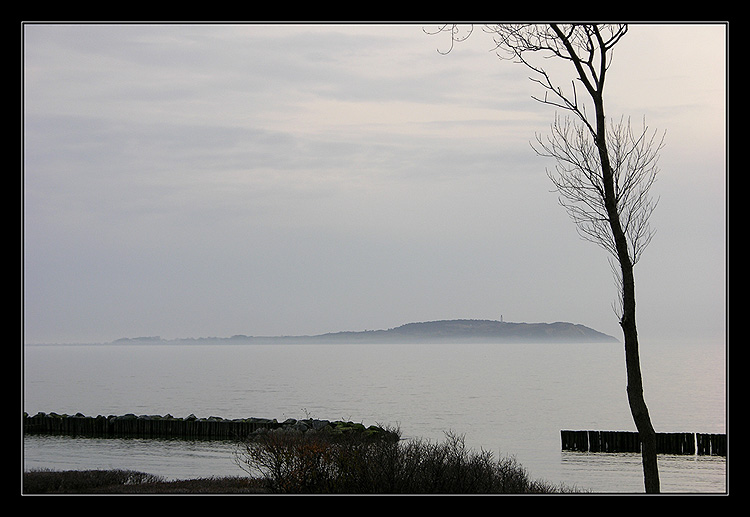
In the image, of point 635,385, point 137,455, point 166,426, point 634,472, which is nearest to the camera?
point 635,385

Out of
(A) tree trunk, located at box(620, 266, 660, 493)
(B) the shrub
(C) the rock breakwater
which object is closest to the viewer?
(A) tree trunk, located at box(620, 266, 660, 493)

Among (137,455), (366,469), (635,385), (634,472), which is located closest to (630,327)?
(635,385)

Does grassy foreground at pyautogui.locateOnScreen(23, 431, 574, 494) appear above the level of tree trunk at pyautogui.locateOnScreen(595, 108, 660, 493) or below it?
below

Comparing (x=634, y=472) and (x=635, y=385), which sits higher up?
(x=635, y=385)

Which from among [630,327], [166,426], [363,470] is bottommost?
[166,426]

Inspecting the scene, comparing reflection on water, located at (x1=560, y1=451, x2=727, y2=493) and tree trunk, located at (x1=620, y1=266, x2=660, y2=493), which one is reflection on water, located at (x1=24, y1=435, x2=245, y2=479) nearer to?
reflection on water, located at (x1=560, y1=451, x2=727, y2=493)

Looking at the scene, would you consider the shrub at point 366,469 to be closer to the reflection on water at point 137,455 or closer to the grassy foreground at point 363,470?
the grassy foreground at point 363,470

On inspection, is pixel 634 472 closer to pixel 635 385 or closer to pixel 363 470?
pixel 363 470

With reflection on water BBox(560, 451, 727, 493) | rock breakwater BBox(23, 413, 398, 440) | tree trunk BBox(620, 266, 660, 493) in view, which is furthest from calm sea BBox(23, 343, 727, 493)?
tree trunk BBox(620, 266, 660, 493)

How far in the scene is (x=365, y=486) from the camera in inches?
504

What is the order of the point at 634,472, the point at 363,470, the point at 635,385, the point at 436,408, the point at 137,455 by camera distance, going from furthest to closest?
the point at 436,408 < the point at 137,455 < the point at 634,472 < the point at 363,470 < the point at 635,385

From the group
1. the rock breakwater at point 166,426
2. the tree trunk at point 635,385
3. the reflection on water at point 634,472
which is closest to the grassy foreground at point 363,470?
the tree trunk at point 635,385
